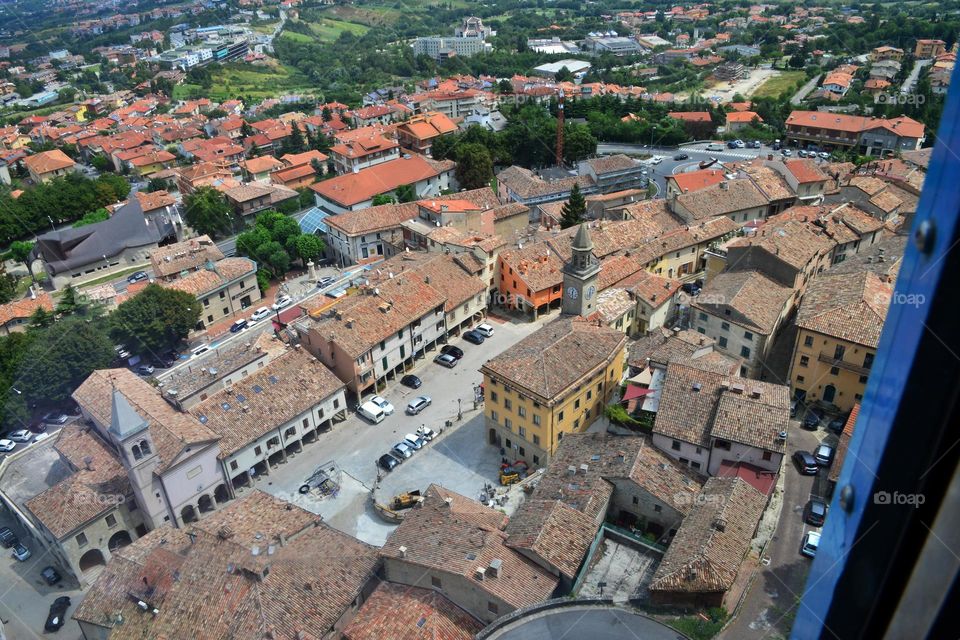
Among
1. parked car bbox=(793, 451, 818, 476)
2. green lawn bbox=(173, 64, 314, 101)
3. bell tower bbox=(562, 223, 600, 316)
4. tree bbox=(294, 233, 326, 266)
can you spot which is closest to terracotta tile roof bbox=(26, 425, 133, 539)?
bell tower bbox=(562, 223, 600, 316)

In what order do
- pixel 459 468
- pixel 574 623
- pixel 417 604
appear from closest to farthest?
pixel 574 623
pixel 417 604
pixel 459 468

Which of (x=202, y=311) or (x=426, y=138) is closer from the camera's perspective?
(x=202, y=311)

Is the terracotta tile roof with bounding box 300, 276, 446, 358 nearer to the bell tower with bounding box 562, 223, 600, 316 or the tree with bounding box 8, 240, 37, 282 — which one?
the bell tower with bounding box 562, 223, 600, 316

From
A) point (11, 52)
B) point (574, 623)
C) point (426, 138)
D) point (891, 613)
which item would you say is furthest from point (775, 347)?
point (11, 52)

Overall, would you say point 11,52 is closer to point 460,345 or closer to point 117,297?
point 117,297

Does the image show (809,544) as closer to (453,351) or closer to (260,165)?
(453,351)

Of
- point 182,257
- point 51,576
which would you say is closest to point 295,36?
point 182,257

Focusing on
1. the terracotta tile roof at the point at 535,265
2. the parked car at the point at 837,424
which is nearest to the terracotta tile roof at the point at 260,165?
the terracotta tile roof at the point at 535,265
